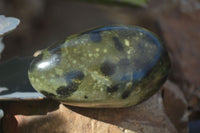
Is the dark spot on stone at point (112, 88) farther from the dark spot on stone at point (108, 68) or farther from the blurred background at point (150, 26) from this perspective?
the blurred background at point (150, 26)

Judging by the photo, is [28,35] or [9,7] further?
[28,35]

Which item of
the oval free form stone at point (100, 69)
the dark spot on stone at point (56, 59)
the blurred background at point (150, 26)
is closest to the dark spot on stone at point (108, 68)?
the oval free form stone at point (100, 69)

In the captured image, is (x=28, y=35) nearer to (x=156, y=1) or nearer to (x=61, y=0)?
(x=61, y=0)

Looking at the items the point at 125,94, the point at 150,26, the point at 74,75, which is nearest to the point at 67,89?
the point at 74,75

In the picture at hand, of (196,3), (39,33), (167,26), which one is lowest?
(39,33)

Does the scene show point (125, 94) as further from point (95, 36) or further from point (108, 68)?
point (95, 36)

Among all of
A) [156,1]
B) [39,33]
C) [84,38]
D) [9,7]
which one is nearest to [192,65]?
[156,1]
